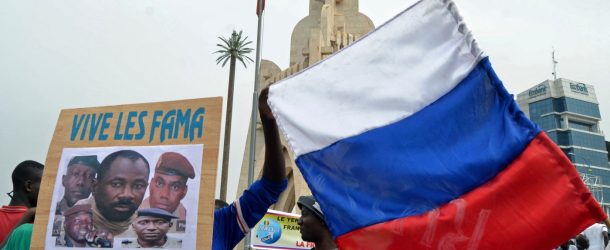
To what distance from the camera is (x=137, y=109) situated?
10.7 ft

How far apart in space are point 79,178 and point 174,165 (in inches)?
23.5

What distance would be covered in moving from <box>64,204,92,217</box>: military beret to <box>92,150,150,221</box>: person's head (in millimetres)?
70

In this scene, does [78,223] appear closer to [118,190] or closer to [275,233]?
[118,190]

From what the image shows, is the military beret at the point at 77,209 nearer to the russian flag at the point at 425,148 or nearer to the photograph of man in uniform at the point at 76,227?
the photograph of man in uniform at the point at 76,227

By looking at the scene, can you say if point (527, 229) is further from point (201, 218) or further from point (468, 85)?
point (201, 218)

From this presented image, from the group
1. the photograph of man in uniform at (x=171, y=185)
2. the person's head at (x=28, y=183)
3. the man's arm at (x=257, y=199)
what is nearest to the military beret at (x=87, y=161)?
the photograph of man in uniform at (x=171, y=185)

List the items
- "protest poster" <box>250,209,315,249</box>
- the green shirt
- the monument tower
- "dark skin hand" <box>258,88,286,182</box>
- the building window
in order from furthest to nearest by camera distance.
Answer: the building window
the monument tower
"protest poster" <box>250,209,315,249</box>
the green shirt
"dark skin hand" <box>258,88,286,182</box>

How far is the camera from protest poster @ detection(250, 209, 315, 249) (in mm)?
9789

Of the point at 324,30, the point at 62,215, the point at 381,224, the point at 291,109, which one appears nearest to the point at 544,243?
the point at 381,224

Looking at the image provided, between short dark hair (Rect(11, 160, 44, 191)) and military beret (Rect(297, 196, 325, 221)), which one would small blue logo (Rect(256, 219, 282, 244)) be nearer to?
short dark hair (Rect(11, 160, 44, 191))

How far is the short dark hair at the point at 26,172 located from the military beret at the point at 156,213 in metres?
1.49

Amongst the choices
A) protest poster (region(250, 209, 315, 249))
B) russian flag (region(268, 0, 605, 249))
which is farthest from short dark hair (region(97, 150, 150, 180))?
protest poster (region(250, 209, 315, 249))

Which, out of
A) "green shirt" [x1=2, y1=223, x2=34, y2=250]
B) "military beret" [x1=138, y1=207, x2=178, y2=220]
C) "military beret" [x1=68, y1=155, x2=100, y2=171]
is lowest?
"green shirt" [x1=2, y1=223, x2=34, y2=250]

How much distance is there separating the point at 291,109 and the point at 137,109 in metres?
0.98
